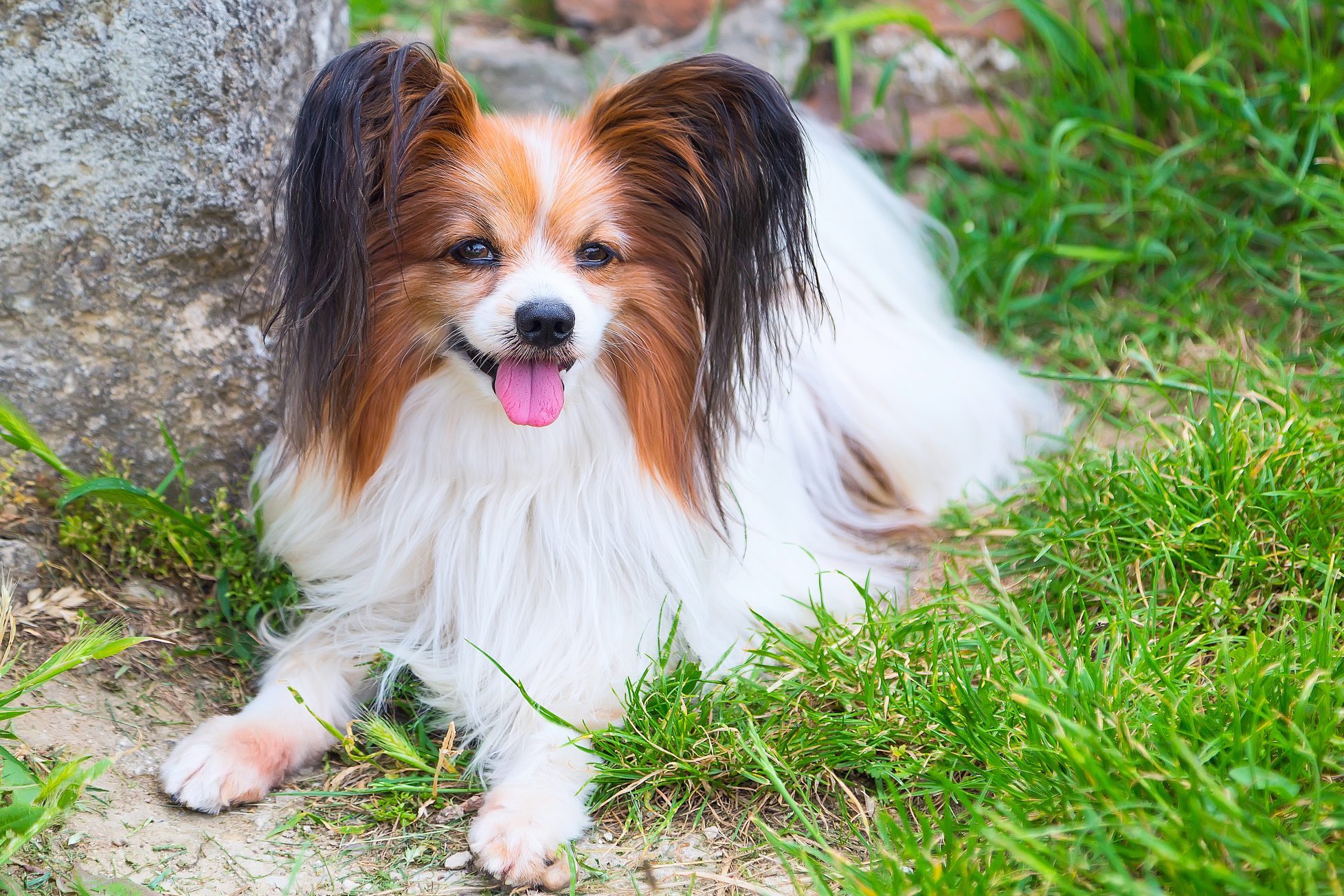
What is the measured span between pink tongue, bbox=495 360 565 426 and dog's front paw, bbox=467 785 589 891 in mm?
674

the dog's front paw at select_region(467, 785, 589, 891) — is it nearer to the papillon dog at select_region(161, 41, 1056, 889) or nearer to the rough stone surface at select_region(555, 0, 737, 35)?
the papillon dog at select_region(161, 41, 1056, 889)

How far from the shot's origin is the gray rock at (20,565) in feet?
8.46

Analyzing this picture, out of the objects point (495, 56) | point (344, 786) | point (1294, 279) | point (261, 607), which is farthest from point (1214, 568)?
point (495, 56)

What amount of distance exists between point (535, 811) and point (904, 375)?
1650 millimetres

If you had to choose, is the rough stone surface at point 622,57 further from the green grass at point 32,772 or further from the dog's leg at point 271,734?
the green grass at point 32,772

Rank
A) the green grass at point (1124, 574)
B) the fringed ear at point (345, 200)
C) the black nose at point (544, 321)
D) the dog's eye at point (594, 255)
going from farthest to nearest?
the dog's eye at point (594, 255) → the black nose at point (544, 321) → the fringed ear at point (345, 200) → the green grass at point (1124, 574)

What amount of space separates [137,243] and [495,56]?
208 cm

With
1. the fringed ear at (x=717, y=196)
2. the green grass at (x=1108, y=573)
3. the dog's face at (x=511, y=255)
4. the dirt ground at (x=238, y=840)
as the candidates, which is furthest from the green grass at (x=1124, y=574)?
the dog's face at (x=511, y=255)

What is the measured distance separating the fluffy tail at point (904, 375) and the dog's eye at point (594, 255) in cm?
94

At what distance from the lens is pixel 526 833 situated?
7.14ft

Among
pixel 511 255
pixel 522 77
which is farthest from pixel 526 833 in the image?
pixel 522 77

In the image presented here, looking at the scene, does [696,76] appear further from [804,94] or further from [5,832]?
[804,94]

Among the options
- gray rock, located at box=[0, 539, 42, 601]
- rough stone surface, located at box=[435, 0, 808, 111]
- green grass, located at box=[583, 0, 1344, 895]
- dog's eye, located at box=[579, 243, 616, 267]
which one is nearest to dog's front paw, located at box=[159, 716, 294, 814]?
gray rock, located at box=[0, 539, 42, 601]

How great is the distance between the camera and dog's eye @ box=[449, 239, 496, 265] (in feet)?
7.59
